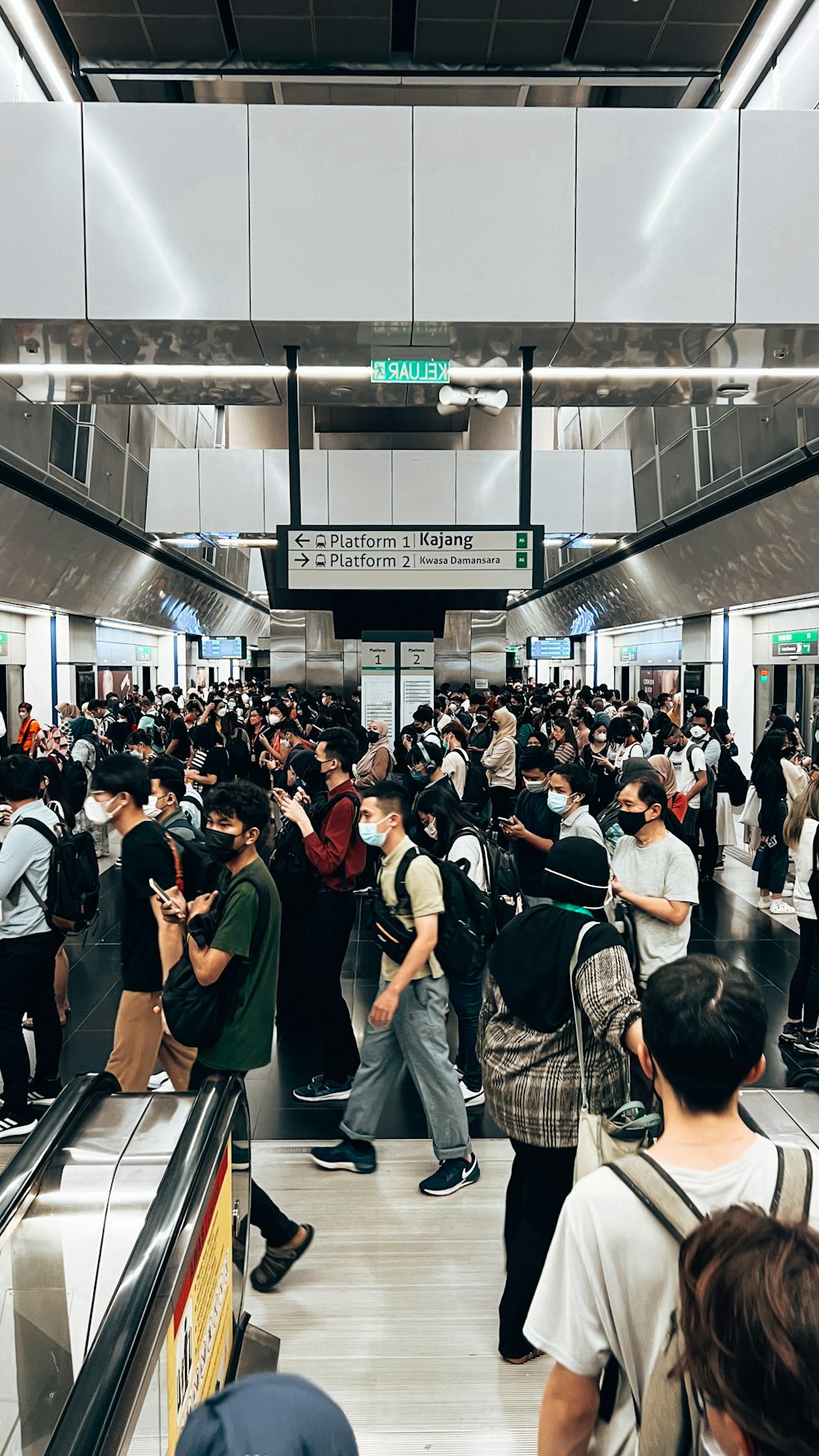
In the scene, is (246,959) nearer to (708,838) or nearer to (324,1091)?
(324,1091)

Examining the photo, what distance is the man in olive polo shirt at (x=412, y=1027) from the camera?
160 inches

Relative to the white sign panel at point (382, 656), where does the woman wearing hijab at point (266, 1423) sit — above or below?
below

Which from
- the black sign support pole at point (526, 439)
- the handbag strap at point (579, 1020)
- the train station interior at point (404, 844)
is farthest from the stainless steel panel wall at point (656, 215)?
the handbag strap at point (579, 1020)

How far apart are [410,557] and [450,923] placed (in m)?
3.41

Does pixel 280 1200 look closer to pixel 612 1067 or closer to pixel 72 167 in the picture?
pixel 612 1067

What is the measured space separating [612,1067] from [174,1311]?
1.32 metres

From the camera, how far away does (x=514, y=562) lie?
6.88 metres

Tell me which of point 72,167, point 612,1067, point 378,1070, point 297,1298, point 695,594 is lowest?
point 297,1298

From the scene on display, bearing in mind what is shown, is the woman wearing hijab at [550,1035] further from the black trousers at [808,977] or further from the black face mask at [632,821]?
the black trousers at [808,977]

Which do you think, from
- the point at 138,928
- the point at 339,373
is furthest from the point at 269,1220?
the point at 339,373

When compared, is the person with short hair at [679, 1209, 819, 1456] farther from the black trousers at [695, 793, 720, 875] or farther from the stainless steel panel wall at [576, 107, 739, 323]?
the black trousers at [695, 793, 720, 875]

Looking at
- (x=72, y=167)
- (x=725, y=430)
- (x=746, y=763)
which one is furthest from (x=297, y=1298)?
(x=746, y=763)

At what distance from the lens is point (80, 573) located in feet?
64.2

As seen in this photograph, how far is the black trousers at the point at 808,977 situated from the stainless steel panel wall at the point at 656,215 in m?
3.83
